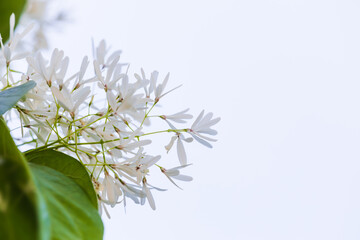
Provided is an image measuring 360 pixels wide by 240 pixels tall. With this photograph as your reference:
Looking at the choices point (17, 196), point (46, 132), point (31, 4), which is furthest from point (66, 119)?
point (31, 4)

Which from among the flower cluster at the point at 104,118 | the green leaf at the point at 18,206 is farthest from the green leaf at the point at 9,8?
the green leaf at the point at 18,206

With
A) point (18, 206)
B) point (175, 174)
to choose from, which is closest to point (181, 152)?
point (175, 174)

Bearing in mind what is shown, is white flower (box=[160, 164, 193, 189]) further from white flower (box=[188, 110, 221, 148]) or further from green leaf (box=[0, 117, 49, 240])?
green leaf (box=[0, 117, 49, 240])

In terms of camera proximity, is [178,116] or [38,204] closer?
[38,204]

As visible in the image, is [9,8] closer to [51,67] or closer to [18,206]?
[51,67]

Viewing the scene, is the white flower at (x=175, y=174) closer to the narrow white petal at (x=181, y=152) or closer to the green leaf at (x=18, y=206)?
the narrow white petal at (x=181, y=152)
